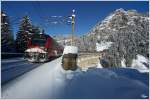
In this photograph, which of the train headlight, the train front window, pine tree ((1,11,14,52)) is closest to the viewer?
the train headlight

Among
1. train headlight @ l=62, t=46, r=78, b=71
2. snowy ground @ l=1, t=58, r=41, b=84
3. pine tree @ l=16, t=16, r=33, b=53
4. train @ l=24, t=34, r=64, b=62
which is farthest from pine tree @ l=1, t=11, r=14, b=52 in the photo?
train headlight @ l=62, t=46, r=78, b=71

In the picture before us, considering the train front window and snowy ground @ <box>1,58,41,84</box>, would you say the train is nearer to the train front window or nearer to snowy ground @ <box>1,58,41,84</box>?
the train front window

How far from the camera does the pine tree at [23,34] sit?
134 feet

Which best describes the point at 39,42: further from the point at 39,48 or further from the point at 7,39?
the point at 7,39

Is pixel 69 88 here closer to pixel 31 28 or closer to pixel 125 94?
pixel 125 94

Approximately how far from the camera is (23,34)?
4206cm

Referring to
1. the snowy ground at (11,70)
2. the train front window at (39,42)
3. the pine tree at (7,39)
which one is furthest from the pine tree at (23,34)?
the snowy ground at (11,70)

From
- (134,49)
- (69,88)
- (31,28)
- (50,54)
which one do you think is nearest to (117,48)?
(134,49)

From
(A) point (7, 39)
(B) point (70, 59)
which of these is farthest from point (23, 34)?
(B) point (70, 59)

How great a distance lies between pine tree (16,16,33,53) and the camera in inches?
1609

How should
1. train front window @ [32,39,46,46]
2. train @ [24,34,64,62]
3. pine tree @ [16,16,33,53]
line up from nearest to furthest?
train @ [24,34,64,62] → train front window @ [32,39,46,46] → pine tree @ [16,16,33,53]

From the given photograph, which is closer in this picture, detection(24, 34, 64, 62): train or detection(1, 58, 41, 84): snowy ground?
detection(1, 58, 41, 84): snowy ground

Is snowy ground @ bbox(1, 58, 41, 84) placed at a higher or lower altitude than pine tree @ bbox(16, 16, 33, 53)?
lower

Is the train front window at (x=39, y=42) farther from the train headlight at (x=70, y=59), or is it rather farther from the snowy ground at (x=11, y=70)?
the train headlight at (x=70, y=59)
